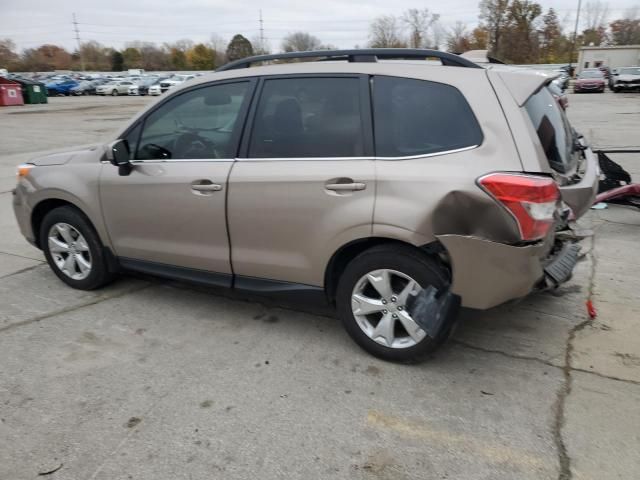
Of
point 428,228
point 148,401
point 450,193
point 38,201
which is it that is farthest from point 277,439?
point 38,201

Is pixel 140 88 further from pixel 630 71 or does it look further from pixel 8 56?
pixel 8 56

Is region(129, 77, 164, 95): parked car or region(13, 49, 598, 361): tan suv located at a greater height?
region(13, 49, 598, 361): tan suv

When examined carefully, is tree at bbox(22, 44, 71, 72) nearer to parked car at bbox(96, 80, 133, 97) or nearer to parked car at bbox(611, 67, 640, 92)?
parked car at bbox(96, 80, 133, 97)

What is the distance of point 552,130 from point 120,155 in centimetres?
301

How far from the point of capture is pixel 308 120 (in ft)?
10.7

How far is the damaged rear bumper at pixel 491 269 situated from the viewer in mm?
2715

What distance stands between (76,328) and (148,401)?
1209 millimetres

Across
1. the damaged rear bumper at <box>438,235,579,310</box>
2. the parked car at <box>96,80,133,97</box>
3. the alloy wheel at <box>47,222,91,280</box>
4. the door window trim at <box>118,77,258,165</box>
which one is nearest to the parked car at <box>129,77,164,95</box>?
the parked car at <box>96,80,133,97</box>

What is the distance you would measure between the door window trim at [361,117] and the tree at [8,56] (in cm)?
9435

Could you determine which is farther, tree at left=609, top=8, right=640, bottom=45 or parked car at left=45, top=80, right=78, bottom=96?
tree at left=609, top=8, right=640, bottom=45

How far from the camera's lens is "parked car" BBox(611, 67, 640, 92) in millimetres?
33781

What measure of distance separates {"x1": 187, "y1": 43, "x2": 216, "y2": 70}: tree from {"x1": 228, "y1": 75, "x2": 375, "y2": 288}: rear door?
3514 inches

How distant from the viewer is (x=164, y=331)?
3699 millimetres

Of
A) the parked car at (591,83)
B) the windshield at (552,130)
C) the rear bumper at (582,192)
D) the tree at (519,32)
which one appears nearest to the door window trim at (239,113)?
the windshield at (552,130)
